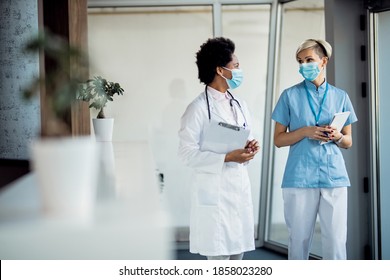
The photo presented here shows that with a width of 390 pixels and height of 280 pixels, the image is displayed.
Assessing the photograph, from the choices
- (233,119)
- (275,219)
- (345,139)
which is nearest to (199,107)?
(233,119)

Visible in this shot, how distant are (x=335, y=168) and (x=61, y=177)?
159 centimetres

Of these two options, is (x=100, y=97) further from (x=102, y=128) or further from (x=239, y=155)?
(x=239, y=155)

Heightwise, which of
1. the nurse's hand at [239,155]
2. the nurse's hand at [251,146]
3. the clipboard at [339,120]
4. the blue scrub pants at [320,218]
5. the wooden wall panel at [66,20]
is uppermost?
the wooden wall panel at [66,20]

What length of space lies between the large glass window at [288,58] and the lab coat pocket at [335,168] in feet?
3.44

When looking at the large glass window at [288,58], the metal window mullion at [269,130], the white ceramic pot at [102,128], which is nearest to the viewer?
the white ceramic pot at [102,128]

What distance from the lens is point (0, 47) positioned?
3.05 meters

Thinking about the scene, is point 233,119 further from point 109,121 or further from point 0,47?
point 0,47

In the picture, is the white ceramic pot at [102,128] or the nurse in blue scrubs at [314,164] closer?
the nurse in blue scrubs at [314,164]

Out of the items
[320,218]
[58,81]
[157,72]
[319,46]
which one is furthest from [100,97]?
[58,81]

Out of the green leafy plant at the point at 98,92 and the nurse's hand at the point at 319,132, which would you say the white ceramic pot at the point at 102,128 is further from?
the nurse's hand at the point at 319,132

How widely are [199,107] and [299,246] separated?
26.4 inches

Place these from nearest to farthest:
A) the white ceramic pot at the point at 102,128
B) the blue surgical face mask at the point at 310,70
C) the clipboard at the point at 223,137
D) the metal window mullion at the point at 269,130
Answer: the clipboard at the point at 223,137 → the blue surgical face mask at the point at 310,70 → the white ceramic pot at the point at 102,128 → the metal window mullion at the point at 269,130

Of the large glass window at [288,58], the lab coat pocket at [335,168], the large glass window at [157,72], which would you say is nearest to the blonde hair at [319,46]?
the lab coat pocket at [335,168]

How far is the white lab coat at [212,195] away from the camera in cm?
198
